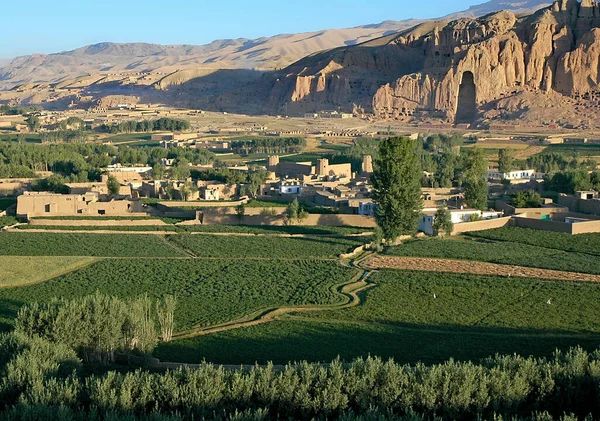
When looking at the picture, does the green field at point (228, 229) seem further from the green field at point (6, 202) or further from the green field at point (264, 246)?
the green field at point (6, 202)

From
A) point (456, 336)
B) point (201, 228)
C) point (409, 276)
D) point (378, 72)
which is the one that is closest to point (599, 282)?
point (409, 276)

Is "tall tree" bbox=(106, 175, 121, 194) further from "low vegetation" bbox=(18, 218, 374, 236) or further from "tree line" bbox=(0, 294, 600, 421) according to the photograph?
"tree line" bbox=(0, 294, 600, 421)

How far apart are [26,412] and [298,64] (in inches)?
3887

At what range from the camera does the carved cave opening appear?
8225 centimetres

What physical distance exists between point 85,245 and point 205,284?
7.55 metres

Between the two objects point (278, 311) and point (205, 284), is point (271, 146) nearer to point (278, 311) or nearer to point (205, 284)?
point (205, 284)

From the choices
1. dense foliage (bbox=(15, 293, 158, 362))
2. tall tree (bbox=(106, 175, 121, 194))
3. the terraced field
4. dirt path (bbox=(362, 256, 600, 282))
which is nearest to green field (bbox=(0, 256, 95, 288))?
the terraced field

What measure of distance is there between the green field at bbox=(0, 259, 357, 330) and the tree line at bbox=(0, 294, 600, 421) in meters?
6.74

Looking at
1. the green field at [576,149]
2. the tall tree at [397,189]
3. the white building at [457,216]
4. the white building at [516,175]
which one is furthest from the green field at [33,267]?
the green field at [576,149]

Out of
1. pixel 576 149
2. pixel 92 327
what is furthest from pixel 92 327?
pixel 576 149

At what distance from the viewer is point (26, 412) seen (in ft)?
42.7

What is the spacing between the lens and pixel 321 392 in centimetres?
1431

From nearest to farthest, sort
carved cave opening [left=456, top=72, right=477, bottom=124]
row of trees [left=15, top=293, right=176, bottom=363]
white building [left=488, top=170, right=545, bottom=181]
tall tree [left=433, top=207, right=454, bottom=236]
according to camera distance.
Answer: row of trees [left=15, top=293, right=176, bottom=363], tall tree [left=433, top=207, right=454, bottom=236], white building [left=488, top=170, right=545, bottom=181], carved cave opening [left=456, top=72, right=477, bottom=124]

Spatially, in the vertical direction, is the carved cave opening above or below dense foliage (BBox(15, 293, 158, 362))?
above
